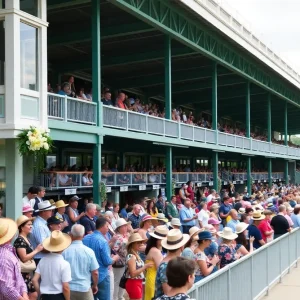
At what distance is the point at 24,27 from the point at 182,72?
20672 millimetres

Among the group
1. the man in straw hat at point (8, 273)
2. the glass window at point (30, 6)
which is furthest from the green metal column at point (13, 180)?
the man in straw hat at point (8, 273)

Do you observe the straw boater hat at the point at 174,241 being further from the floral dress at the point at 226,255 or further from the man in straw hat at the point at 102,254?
the floral dress at the point at 226,255

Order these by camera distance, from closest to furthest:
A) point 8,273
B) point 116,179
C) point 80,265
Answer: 1. point 8,273
2. point 80,265
3. point 116,179

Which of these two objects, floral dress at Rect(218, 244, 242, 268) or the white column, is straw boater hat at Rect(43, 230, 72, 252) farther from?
the white column

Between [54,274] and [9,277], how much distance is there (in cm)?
88

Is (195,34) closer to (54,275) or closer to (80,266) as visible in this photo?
(80,266)

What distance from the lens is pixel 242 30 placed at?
99.0ft

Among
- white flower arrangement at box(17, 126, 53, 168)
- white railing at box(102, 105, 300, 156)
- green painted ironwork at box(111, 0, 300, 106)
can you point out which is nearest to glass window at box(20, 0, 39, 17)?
white flower arrangement at box(17, 126, 53, 168)

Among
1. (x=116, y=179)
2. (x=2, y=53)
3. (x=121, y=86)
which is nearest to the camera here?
(x=2, y=53)

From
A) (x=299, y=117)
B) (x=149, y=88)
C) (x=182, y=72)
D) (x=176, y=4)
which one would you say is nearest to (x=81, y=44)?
(x=176, y=4)

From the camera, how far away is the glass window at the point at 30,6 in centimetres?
1410

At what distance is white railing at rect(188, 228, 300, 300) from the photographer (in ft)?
25.1

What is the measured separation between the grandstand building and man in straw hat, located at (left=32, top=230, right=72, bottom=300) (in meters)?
5.83

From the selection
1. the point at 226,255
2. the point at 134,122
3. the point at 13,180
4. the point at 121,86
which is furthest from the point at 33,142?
the point at 121,86
